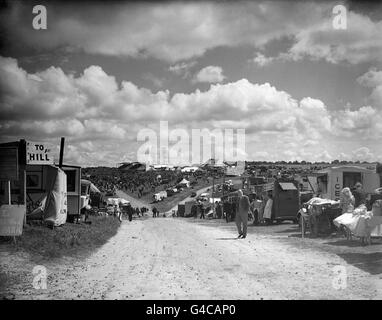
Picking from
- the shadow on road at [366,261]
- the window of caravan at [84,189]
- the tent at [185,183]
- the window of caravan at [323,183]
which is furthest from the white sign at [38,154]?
the tent at [185,183]

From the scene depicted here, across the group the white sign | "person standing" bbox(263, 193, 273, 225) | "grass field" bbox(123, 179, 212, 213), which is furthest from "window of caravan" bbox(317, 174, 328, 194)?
"grass field" bbox(123, 179, 212, 213)

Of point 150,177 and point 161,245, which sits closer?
point 161,245

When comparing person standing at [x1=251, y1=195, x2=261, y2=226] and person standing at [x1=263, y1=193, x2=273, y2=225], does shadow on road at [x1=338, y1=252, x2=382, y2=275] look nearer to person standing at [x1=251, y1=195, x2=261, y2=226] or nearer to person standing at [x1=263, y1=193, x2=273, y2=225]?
person standing at [x1=263, y1=193, x2=273, y2=225]

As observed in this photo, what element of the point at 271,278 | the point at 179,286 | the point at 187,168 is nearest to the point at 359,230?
the point at 271,278

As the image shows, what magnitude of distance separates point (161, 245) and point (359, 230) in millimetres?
5846

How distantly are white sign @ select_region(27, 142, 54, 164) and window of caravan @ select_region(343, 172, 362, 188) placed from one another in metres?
17.2

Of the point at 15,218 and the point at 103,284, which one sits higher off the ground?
the point at 15,218

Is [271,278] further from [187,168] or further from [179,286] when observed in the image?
[187,168]

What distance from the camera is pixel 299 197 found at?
2489 centimetres

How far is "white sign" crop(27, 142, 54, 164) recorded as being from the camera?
13094 millimetres

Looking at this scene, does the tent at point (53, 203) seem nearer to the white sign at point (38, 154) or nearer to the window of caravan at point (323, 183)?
the white sign at point (38, 154)
